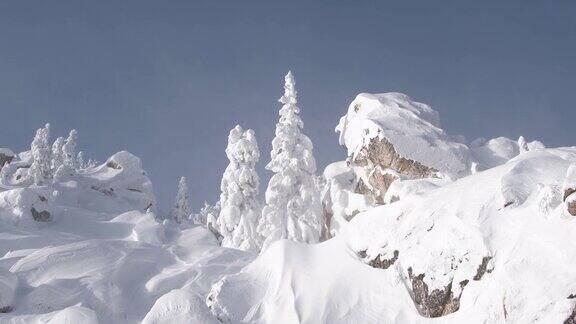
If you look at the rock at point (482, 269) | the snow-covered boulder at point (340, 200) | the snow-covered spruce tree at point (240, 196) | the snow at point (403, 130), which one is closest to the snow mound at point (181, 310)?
the rock at point (482, 269)

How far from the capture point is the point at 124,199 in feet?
216

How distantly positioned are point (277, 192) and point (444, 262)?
20541mm

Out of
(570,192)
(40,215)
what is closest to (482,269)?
(570,192)

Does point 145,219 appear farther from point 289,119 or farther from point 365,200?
point 365,200

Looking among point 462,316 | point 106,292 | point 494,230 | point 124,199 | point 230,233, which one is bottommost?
point 124,199

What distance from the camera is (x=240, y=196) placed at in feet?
126

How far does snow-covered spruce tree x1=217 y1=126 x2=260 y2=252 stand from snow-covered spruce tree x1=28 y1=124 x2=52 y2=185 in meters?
34.1

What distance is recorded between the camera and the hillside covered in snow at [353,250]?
48.1ft

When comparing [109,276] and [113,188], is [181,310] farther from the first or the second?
[113,188]

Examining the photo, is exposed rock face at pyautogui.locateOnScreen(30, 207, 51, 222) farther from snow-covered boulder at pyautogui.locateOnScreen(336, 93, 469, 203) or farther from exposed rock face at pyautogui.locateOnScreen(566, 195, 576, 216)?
exposed rock face at pyautogui.locateOnScreen(566, 195, 576, 216)

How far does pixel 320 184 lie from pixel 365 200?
6.46 m

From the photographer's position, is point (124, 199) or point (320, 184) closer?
point (320, 184)

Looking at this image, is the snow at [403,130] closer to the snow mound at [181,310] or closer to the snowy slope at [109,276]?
the snowy slope at [109,276]

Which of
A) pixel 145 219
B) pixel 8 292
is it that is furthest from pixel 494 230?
pixel 145 219
